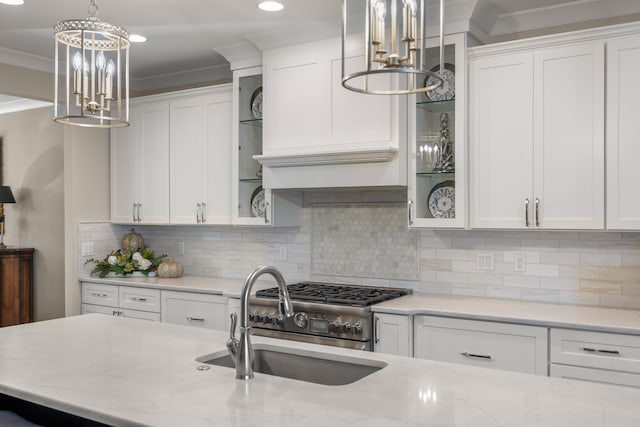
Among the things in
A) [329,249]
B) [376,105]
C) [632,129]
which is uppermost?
[376,105]

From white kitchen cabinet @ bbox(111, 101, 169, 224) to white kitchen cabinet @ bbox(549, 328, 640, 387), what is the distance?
3155mm

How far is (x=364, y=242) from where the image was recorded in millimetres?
4160

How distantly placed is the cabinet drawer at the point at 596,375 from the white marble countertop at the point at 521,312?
0.20m

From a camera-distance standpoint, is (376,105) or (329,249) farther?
(329,249)

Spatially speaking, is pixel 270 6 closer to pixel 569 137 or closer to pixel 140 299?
pixel 569 137

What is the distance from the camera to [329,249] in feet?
14.2

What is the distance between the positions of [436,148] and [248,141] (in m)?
1.46

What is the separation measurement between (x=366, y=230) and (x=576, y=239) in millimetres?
1358

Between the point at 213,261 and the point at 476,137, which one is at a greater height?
the point at 476,137

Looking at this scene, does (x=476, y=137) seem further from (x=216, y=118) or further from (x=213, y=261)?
(x=213, y=261)

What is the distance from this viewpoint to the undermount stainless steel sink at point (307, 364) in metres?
2.08

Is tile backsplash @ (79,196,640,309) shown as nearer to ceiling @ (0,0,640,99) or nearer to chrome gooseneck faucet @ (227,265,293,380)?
ceiling @ (0,0,640,99)

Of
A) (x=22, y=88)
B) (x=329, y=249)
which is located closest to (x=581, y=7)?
(x=329, y=249)

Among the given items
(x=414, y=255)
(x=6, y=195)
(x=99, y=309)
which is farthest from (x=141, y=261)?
(x=414, y=255)
